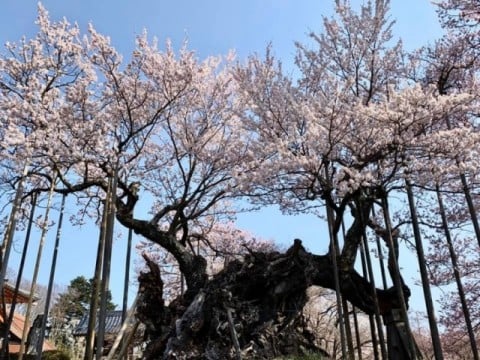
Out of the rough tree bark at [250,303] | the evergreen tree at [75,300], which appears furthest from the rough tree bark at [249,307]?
the evergreen tree at [75,300]

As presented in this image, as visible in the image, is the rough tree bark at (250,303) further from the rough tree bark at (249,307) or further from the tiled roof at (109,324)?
the tiled roof at (109,324)

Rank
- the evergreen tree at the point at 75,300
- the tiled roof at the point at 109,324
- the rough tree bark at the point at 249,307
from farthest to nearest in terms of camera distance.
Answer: the evergreen tree at the point at 75,300 → the tiled roof at the point at 109,324 → the rough tree bark at the point at 249,307

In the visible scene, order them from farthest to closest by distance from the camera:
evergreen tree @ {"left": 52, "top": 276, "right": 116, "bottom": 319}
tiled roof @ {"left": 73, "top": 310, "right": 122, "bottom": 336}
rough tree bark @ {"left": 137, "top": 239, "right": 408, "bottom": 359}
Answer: evergreen tree @ {"left": 52, "top": 276, "right": 116, "bottom": 319} → tiled roof @ {"left": 73, "top": 310, "right": 122, "bottom": 336} → rough tree bark @ {"left": 137, "top": 239, "right": 408, "bottom": 359}

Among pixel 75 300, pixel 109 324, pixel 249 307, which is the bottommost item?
pixel 249 307

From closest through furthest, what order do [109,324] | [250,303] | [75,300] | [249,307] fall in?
[249,307], [250,303], [109,324], [75,300]

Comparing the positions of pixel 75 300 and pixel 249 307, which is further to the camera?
pixel 75 300

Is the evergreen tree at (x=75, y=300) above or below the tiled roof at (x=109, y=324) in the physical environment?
above

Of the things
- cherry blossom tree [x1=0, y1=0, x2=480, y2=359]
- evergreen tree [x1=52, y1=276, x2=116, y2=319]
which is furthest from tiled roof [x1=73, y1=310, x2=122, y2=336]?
cherry blossom tree [x1=0, y1=0, x2=480, y2=359]

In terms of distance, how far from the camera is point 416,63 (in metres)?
9.02

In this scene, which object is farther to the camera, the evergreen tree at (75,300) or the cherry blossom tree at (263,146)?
the evergreen tree at (75,300)

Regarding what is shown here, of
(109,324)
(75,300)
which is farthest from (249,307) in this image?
(75,300)

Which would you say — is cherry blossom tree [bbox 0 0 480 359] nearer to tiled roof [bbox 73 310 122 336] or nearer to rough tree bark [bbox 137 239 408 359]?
rough tree bark [bbox 137 239 408 359]

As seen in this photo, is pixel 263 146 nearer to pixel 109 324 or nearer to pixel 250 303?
pixel 250 303

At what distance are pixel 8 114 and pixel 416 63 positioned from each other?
9.32 m
